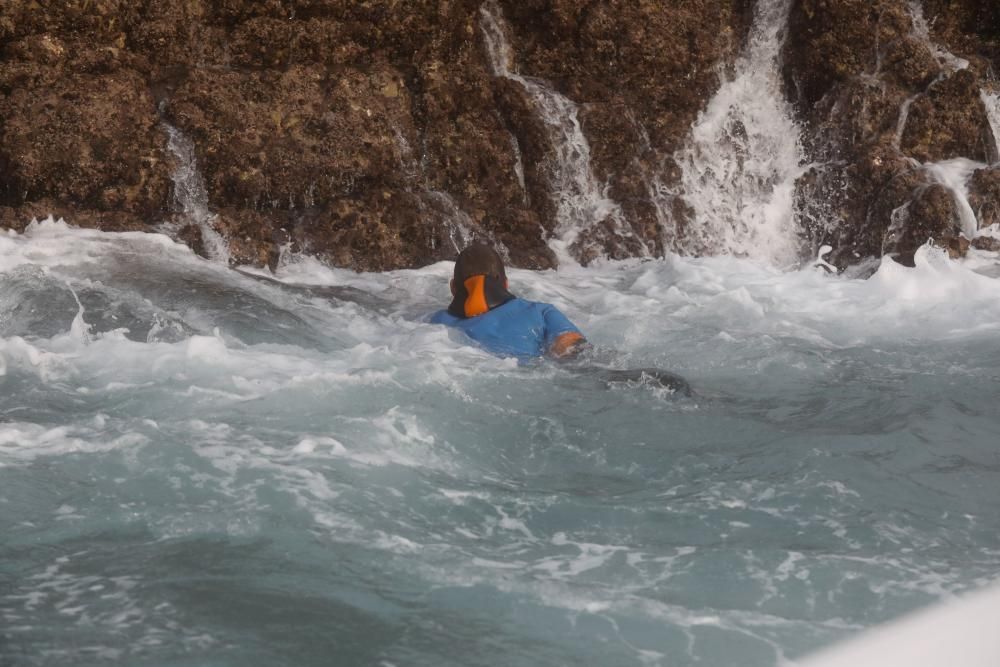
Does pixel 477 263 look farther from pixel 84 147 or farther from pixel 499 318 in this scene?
pixel 84 147

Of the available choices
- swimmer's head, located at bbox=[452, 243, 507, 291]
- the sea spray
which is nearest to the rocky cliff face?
the sea spray

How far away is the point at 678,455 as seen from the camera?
4926 mm

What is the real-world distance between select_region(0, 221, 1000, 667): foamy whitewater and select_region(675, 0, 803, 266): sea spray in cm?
211

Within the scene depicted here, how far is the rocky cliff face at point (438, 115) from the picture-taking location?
838 centimetres

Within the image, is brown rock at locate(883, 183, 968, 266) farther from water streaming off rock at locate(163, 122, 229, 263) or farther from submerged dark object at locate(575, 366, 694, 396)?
water streaming off rock at locate(163, 122, 229, 263)

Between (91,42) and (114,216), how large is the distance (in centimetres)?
151

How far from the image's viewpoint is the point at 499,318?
20.5 ft

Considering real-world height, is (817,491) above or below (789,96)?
below

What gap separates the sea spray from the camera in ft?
31.7

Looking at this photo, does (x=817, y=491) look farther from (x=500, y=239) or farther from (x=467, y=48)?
(x=467, y=48)

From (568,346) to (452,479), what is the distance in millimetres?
1701

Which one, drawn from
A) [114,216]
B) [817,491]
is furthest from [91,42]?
[817,491]

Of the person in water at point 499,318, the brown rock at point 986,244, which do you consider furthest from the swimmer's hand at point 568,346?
the brown rock at point 986,244

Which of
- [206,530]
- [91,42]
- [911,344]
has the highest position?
[91,42]
